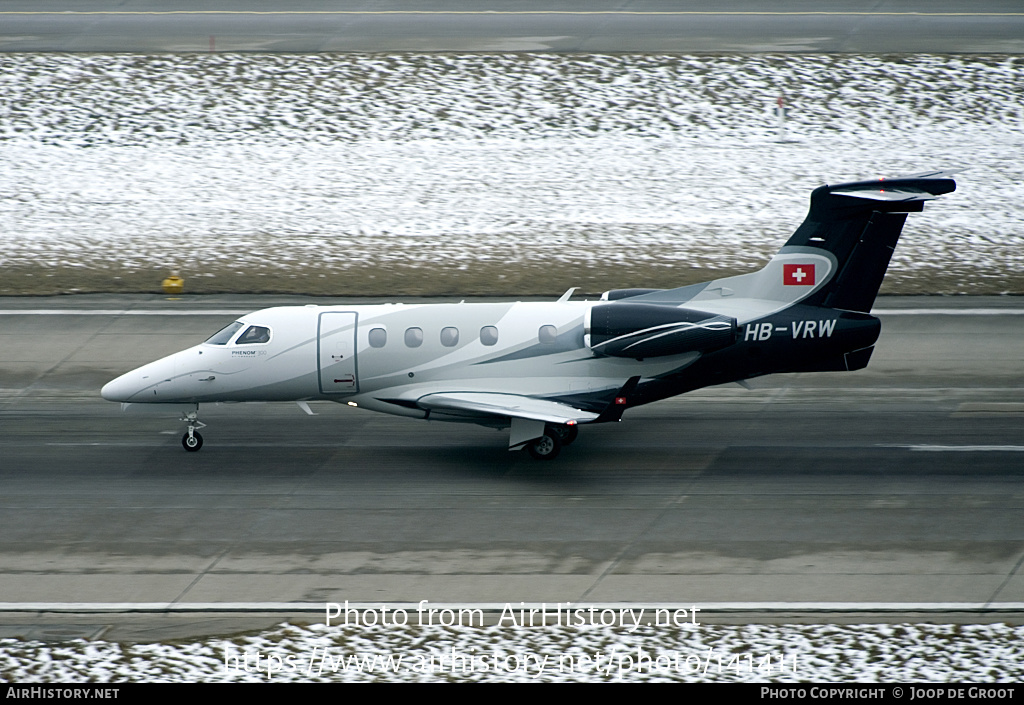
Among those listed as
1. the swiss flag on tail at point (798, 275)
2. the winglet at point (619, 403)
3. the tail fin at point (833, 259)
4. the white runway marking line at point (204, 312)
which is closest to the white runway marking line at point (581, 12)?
the white runway marking line at point (204, 312)

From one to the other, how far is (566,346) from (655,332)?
1.55 meters

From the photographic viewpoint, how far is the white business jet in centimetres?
2206

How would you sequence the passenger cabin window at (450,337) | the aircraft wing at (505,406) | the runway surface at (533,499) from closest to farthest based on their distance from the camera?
the runway surface at (533,499) < the aircraft wing at (505,406) < the passenger cabin window at (450,337)

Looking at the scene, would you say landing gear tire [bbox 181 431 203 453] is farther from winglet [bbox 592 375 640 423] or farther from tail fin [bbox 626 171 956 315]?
tail fin [bbox 626 171 956 315]

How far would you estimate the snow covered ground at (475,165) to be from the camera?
112 ft

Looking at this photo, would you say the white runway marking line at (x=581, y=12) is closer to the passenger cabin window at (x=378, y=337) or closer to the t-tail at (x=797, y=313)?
the t-tail at (x=797, y=313)

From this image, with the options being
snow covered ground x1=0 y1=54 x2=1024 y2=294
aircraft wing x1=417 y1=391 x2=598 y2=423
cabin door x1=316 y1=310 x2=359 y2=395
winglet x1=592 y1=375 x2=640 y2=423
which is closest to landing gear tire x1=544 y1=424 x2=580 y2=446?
aircraft wing x1=417 y1=391 x2=598 y2=423

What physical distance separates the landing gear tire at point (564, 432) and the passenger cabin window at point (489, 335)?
1748mm

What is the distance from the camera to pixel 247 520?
2023 centimetres

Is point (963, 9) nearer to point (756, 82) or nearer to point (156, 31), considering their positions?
point (756, 82)

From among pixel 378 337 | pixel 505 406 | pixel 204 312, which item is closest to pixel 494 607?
pixel 505 406

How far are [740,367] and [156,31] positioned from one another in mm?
31943

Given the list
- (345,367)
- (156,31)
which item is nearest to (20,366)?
(345,367)

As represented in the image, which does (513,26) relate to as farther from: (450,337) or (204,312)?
(450,337)
